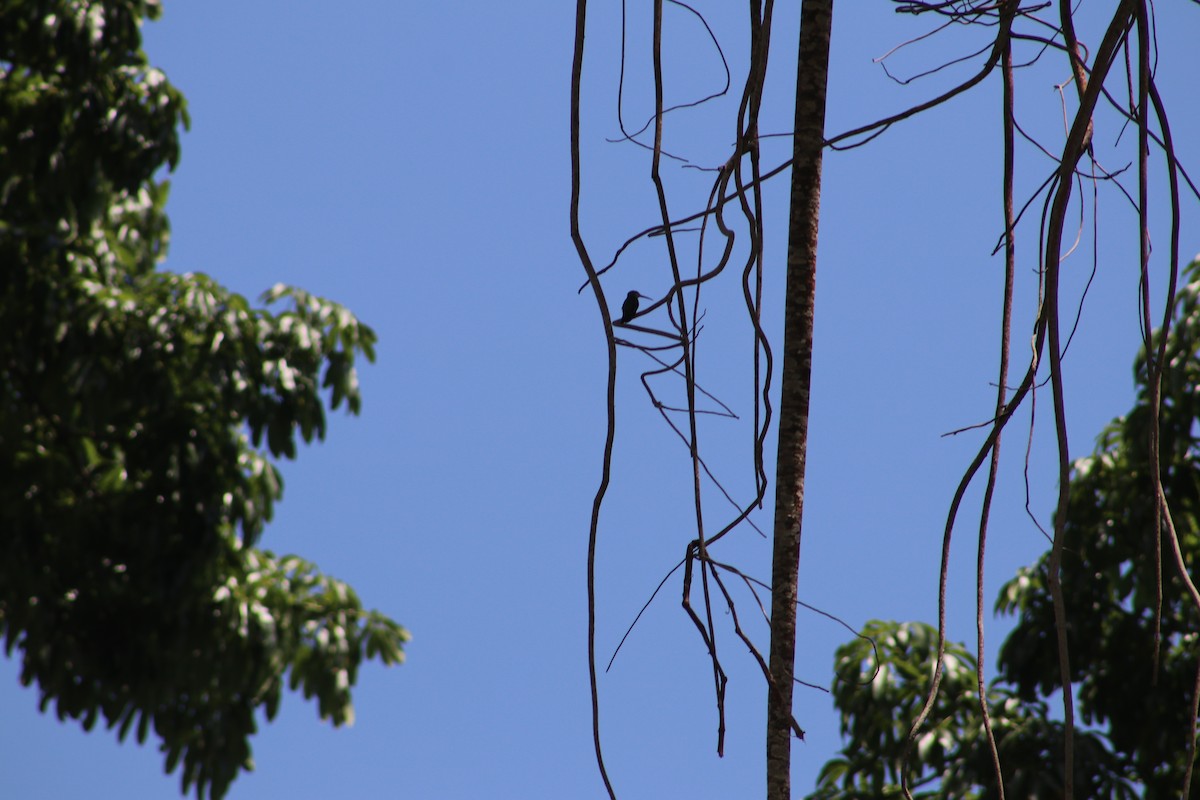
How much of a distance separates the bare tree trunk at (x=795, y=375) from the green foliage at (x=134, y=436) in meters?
2.86

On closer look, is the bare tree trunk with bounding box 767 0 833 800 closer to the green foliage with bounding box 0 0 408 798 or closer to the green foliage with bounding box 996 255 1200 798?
the green foliage with bounding box 996 255 1200 798

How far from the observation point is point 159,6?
3.61m

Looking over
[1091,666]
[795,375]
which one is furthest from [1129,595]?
[795,375]

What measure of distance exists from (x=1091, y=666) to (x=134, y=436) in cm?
291

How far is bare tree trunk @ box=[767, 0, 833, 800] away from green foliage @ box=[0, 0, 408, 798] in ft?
9.37

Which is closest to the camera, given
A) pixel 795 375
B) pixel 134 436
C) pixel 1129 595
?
pixel 795 375

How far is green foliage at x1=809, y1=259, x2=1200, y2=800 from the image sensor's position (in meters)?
2.75

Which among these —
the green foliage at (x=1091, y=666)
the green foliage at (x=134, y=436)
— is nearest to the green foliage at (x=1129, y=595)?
the green foliage at (x=1091, y=666)

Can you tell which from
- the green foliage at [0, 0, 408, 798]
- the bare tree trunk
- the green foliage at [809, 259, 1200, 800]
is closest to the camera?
the bare tree trunk

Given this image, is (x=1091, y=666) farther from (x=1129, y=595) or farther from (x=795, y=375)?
(x=795, y=375)

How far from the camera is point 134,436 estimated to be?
11.3ft

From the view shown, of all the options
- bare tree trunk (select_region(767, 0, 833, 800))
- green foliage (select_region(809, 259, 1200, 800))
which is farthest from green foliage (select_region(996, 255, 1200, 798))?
bare tree trunk (select_region(767, 0, 833, 800))

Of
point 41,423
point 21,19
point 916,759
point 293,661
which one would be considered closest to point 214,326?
point 41,423

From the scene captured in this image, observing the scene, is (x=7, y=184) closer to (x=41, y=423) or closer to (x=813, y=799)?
(x=41, y=423)
